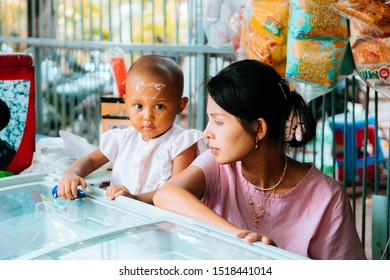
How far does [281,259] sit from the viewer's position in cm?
116

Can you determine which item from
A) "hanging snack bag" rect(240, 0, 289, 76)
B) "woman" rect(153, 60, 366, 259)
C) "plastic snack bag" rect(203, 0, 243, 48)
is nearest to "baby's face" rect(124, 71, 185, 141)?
"woman" rect(153, 60, 366, 259)

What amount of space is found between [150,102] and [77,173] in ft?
1.12

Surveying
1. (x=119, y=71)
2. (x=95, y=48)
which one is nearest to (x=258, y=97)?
(x=119, y=71)

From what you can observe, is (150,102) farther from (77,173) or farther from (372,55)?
(372,55)

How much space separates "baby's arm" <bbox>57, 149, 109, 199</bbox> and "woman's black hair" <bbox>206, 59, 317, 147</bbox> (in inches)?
18.0

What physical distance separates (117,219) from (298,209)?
530mm

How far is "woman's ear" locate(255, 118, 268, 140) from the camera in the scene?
165 centimetres

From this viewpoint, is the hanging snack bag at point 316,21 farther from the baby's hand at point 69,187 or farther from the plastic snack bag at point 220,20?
the baby's hand at point 69,187

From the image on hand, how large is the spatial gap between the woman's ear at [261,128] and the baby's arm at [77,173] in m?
0.51

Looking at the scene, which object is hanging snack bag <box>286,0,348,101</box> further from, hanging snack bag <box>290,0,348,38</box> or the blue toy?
the blue toy

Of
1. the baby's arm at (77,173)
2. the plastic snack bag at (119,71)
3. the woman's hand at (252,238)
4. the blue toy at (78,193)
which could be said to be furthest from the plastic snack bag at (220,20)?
the woman's hand at (252,238)

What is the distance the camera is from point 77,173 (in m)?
2.02

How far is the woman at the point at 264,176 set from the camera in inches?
63.7
